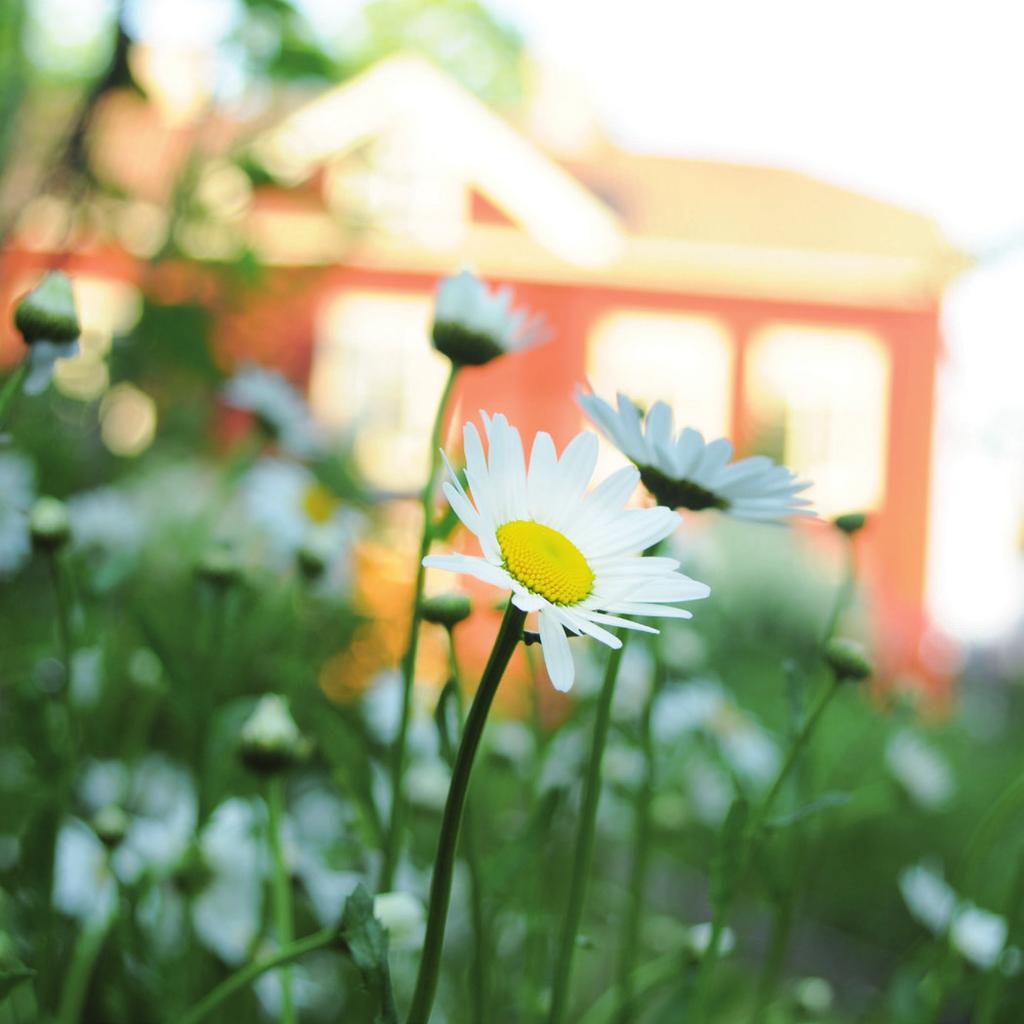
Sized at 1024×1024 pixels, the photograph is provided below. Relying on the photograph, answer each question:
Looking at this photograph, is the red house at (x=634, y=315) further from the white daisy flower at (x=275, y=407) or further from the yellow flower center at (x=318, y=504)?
the white daisy flower at (x=275, y=407)

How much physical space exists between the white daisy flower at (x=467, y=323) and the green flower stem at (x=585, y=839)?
0.21 meters

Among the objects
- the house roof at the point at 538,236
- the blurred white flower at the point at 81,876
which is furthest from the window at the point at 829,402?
the blurred white flower at the point at 81,876

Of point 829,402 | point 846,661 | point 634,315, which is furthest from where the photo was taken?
point 829,402

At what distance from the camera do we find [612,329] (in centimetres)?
779

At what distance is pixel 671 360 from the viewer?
7.98 m

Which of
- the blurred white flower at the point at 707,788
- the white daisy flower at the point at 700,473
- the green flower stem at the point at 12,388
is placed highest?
the green flower stem at the point at 12,388

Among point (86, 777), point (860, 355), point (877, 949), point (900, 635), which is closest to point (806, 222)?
point (860, 355)

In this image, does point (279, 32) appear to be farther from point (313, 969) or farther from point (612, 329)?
point (612, 329)

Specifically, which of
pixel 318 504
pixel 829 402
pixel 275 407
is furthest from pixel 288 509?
pixel 829 402

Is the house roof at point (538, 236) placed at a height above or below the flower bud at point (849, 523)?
above

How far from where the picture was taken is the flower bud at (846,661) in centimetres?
58

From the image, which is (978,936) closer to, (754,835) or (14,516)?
(754,835)

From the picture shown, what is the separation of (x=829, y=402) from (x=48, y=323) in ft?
26.6

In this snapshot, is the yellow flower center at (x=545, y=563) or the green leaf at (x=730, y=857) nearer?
the yellow flower center at (x=545, y=563)
